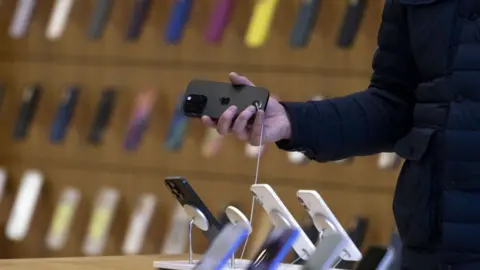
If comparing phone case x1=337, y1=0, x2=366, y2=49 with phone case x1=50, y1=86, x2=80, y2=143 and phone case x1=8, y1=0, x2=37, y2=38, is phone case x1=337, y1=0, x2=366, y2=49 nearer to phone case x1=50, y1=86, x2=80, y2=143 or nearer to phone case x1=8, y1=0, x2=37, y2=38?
phone case x1=50, y1=86, x2=80, y2=143

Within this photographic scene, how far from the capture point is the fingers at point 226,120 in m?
1.17

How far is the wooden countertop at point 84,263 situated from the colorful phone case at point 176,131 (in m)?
1.79

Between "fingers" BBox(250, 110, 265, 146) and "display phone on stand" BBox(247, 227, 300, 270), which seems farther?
"fingers" BBox(250, 110, 265, 146)

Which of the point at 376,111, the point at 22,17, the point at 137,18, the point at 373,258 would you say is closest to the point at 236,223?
the point at 373,258

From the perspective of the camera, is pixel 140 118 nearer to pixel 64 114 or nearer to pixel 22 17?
pixel 64 114

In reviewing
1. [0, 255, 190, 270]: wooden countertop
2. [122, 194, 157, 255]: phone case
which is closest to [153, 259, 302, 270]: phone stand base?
[0, 255, 190, 270]: wooden countertop

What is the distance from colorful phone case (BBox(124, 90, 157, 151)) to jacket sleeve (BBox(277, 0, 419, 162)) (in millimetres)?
2333

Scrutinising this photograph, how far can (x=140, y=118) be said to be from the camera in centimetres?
365

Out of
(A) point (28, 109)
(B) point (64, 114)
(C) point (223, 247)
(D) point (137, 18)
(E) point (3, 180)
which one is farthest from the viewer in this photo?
(E) point (3, 180)

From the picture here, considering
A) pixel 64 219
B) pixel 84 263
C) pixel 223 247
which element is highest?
pixel 223 247

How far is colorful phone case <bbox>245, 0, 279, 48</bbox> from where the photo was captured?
11.0 ft

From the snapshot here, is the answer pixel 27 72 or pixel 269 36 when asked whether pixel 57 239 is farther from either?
pixel 269 36

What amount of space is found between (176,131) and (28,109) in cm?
75

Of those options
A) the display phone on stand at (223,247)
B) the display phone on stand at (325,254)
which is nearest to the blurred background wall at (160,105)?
the display phone on stand at (223,247)
